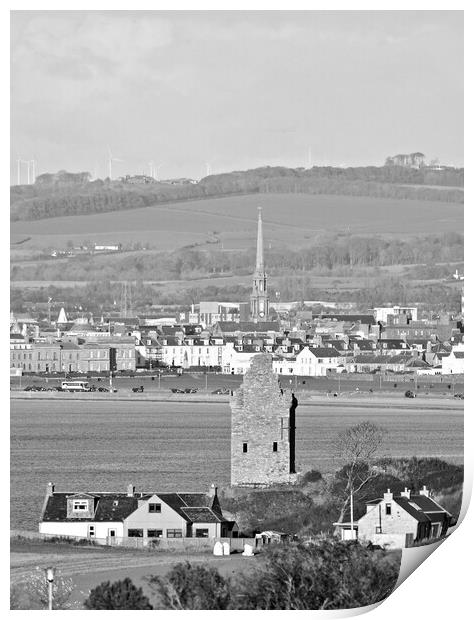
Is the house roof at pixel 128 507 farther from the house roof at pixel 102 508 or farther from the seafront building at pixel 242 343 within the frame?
the seafront building at pixel 242 343

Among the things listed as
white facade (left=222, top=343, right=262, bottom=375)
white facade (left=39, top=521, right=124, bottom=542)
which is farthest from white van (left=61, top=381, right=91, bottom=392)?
white facade (left=39, top=521, right=124, bottom=542)

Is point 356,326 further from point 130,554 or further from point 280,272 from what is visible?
point 130,554

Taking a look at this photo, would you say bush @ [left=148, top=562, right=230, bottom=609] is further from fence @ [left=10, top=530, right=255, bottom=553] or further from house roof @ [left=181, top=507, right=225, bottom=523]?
house roof @ [left=181, top=507, right=225, bottom=523]

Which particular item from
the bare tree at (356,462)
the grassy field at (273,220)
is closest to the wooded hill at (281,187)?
the grassy field at (273,220)

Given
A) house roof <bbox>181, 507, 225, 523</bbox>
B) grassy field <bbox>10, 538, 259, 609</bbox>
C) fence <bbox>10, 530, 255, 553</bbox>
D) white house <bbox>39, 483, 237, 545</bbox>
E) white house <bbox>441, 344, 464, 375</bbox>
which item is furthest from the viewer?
white house <bbox>441, 344, 464, 375</bbox>

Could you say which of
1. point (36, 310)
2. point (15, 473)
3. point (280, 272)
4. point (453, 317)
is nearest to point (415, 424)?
point (15, 473)

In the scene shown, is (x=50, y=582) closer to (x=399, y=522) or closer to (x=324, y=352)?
(x=399, y=522)
